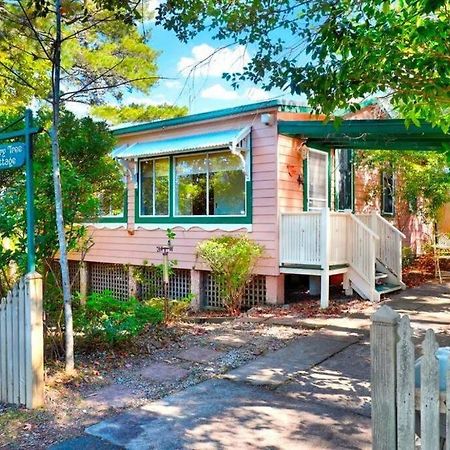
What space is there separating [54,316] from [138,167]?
22.8 feet

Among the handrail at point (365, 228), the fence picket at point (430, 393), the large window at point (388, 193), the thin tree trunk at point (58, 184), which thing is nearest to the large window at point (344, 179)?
the large window at point (388, 193)

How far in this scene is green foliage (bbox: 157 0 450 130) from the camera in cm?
397

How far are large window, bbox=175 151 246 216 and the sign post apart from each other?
5.37 metres

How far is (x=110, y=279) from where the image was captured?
1323cm

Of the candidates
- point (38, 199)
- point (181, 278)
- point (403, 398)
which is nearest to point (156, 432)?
point (403, 398)

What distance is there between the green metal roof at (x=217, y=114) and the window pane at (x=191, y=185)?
849mm

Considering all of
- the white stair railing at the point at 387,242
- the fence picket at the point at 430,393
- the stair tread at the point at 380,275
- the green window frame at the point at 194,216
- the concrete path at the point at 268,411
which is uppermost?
the green window frame at the point at 194,216

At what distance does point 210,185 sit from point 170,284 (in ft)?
9.21

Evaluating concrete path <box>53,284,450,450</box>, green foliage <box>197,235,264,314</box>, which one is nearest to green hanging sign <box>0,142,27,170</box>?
concrete path <box>53,284,450,450</box>

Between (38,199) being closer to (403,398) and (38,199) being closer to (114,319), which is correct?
(114,319)

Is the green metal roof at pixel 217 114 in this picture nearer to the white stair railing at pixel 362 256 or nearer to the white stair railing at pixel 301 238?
the white stair railing at pixel 301 238

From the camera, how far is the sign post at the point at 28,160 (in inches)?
179

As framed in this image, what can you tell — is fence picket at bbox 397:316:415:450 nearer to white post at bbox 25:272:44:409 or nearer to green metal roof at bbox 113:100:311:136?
white post at bbox 25:272:44:409

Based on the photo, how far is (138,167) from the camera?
11977 millimetres
